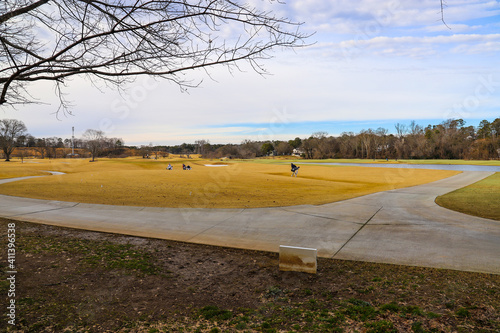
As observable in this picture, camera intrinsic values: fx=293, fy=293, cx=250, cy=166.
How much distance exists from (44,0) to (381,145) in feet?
322

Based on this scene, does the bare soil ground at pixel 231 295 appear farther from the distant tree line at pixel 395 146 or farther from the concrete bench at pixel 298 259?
the distant tree line at pixel 395 146

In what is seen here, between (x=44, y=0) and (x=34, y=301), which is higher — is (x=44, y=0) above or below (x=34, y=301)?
above

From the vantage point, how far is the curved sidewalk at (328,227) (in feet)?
17.7

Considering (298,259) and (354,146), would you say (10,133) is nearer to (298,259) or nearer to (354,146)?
(298,259)

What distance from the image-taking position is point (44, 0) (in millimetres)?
3738

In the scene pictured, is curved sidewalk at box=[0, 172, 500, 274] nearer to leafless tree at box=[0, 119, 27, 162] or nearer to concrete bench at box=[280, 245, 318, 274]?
concrete bench at box=[280, 245, 318, 274]

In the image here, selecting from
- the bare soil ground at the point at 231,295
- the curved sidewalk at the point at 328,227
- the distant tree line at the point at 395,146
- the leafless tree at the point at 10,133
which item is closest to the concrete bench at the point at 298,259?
the bare soil ground at the point at 231,295

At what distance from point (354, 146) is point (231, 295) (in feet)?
330

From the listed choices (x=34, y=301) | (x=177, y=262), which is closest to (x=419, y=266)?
(x=177, y=262)

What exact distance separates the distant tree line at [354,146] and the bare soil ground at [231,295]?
5545cm

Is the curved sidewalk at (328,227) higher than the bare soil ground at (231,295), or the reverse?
the curved sidewalk at (328,227)

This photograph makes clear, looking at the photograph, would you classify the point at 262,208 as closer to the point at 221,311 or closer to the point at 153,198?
the point at 153,198

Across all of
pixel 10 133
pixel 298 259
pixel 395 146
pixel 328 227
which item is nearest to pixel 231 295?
pixel 298 259

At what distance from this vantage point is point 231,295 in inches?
156
